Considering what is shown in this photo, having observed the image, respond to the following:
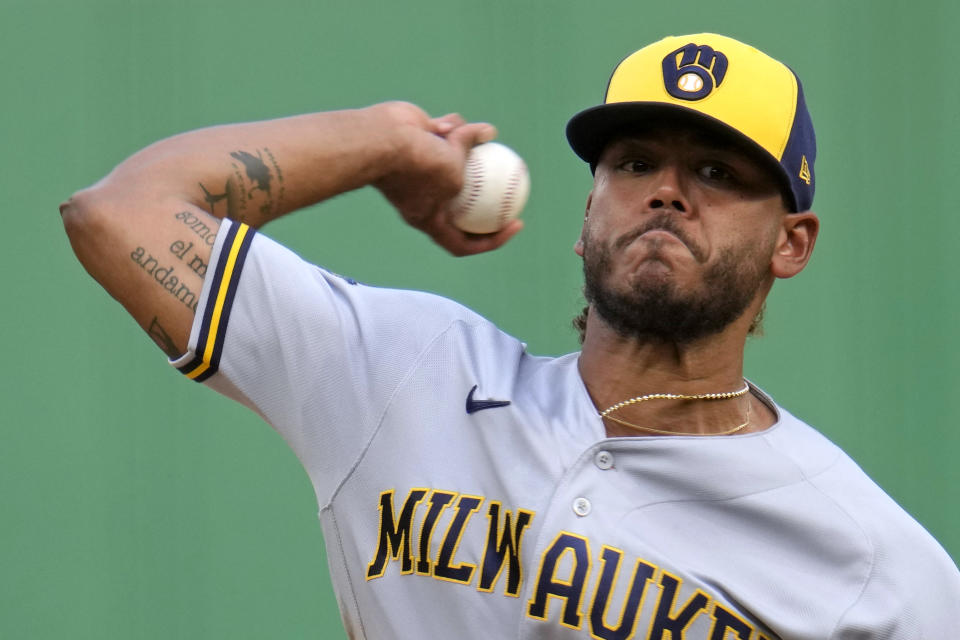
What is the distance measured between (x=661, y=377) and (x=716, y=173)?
1.15ft

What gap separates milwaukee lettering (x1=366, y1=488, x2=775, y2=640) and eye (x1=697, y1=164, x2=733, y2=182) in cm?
64

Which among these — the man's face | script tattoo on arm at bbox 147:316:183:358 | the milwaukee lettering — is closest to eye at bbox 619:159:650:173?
the man's face

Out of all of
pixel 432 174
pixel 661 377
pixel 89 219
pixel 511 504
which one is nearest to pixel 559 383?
pixel 661 377

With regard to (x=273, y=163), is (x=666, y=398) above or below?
below

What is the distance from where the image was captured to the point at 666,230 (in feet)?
6.41

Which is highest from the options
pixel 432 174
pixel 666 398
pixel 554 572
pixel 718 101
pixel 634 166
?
pixel 718 101

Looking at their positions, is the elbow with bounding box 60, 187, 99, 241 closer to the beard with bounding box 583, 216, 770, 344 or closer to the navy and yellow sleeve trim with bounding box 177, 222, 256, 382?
the navy and yellow sleeve trim with bounding box 177, 222, 256, 382

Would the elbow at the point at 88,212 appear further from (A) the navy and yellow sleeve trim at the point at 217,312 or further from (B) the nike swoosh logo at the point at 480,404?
(B) the nike swoosh logo at the point at 480,404

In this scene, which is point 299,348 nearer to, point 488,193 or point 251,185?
point 251,185

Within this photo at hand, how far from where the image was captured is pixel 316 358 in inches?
72.5

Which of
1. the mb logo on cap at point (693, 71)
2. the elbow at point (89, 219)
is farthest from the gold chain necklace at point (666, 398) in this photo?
the elbow at point (89, 219)

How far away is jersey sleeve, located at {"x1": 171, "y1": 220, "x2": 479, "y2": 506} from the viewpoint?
1.77 metres

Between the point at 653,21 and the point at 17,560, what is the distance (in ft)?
8.08

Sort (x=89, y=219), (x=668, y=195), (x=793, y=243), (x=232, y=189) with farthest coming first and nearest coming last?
(x=793, y=243) → (x=668, y=195) → (x=232, y=189) → (x=89, y=219)
